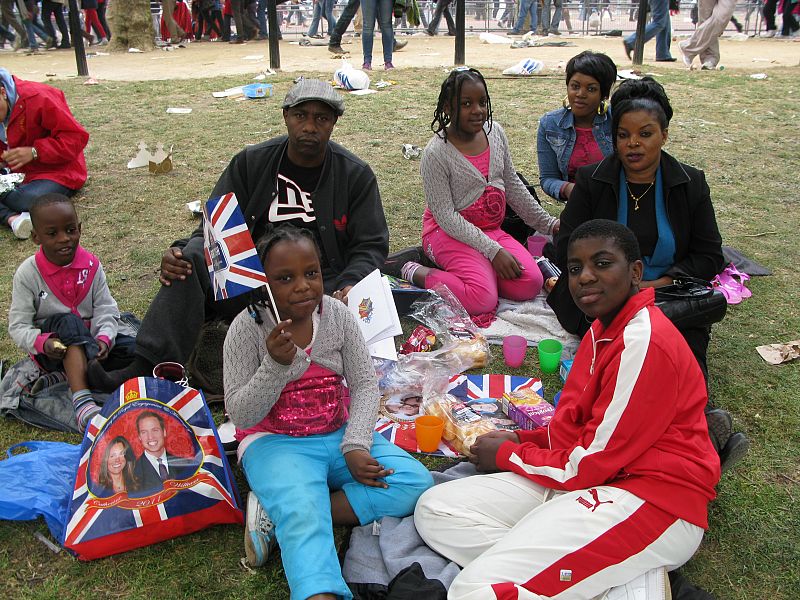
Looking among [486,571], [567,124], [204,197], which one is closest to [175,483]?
[486,571]

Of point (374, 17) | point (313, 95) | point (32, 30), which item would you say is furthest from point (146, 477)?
point (32, 30)

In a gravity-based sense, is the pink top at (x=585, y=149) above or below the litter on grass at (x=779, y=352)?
above

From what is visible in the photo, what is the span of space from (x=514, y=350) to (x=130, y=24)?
13.7 meters

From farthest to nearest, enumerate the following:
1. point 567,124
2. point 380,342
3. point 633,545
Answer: point 567,124 → point 380,342 → point 633,545

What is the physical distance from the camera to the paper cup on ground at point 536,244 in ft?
17.1

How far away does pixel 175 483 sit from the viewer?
2.63 meters

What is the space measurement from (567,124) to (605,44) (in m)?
11.6

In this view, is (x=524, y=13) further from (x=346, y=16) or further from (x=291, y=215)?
(x=291, y=215)

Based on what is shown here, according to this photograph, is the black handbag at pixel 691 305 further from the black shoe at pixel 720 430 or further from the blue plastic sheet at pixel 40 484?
the blue plastic sheet at pixel 40 484

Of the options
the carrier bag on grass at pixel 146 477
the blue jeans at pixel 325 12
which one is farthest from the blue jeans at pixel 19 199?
the blue jeans at pixel 325 12

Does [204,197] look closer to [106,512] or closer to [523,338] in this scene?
[523,338]

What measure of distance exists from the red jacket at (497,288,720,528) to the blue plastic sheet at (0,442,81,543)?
1832mm

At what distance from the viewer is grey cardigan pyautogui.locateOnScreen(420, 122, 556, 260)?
4.49 meters

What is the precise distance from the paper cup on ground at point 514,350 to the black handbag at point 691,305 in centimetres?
76
